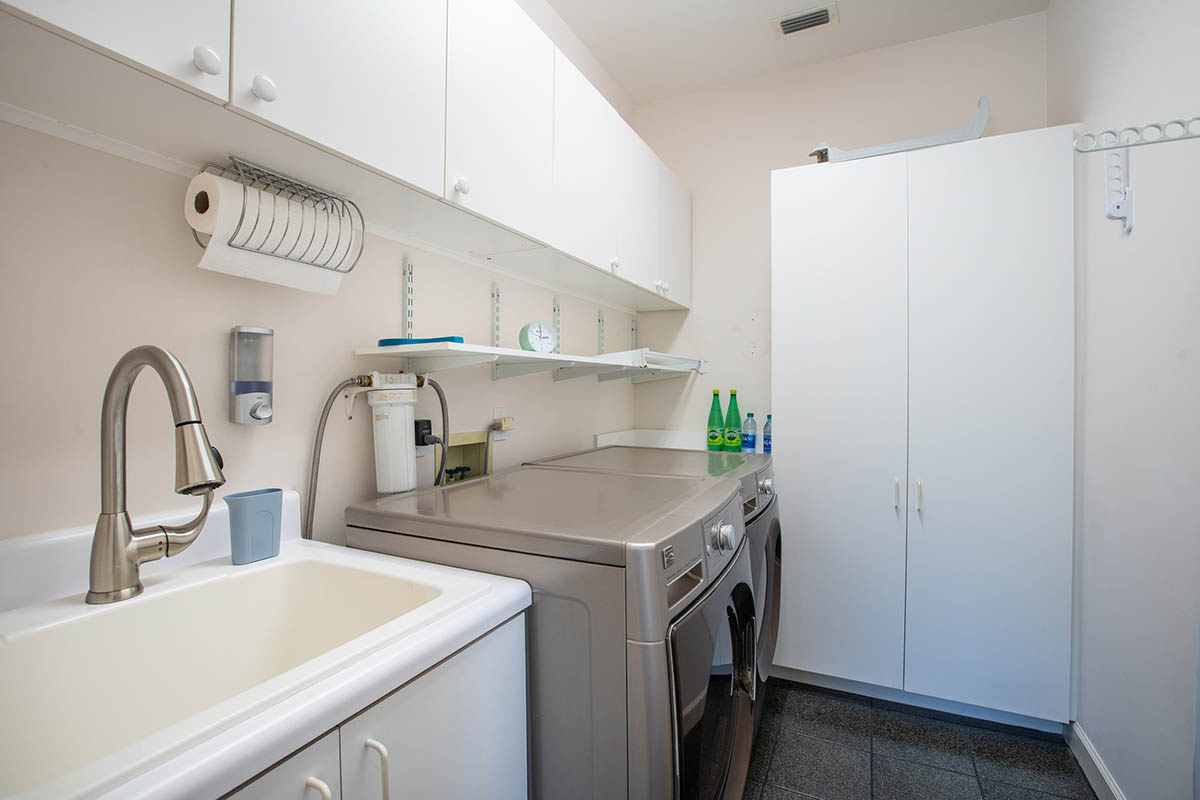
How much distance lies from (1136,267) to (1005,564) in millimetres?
1047

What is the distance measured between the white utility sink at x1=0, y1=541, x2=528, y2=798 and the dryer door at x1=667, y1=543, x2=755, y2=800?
1.08ft

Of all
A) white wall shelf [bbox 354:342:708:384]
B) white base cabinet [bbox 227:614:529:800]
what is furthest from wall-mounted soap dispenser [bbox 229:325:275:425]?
white base cabinet [bbox 227:614:529:800]

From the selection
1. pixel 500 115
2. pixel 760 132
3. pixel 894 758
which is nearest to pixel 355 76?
pixel 500 115

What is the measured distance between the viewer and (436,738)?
79 centimetres

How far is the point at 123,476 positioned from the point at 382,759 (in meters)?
0.60

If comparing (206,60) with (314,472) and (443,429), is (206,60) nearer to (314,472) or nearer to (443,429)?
(314,472)

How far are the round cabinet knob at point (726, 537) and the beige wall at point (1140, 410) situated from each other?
3.40ft

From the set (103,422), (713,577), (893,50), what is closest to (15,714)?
(103,422)

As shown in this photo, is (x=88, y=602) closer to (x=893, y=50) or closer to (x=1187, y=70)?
(x=1187, y=70)

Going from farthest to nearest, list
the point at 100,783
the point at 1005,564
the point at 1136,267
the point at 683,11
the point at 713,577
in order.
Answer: the point at 683,11
the point at 1005,564
the point at 1136,267
the point at 713,577
the point at 100,783

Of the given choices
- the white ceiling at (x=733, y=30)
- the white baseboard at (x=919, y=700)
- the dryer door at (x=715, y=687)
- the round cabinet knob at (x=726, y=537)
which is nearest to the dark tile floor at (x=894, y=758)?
the white baseboard at (x=919, y=700)

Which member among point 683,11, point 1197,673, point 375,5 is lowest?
point 1197,673

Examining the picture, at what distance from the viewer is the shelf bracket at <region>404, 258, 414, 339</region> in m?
1.53

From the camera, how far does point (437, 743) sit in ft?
2.58
